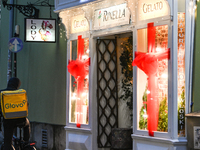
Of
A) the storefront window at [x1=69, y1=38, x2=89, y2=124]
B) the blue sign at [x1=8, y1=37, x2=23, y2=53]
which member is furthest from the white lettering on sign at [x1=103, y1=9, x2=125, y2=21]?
the blue sign at [x1=8, y1=37, x2=23, y2=53]

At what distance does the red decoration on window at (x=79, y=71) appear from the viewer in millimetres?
10273

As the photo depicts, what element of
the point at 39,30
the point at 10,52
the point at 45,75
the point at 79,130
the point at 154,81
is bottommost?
the point at 79,130

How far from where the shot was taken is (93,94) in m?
10.1

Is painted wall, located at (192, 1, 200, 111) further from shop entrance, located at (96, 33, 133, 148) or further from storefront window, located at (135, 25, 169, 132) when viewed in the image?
shop entrance, located at (96, 33, 133, 148)

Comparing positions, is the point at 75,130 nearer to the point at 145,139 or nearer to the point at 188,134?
the point at 145,139

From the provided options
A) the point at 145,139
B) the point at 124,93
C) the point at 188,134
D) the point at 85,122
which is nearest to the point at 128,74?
the point at 124,93

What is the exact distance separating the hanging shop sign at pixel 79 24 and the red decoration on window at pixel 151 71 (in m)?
2.60

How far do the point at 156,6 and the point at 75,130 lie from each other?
443 cm

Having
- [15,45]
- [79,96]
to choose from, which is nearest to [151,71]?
[79,96]

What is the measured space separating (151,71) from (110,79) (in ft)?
7.82

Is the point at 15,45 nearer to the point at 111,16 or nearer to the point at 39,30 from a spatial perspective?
the point at 39,30

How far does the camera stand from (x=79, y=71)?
33.7 feet

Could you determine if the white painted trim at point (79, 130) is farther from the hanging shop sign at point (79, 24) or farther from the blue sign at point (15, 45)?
the blue sign at point (15, 45)

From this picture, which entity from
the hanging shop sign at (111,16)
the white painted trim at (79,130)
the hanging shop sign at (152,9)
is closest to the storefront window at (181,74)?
the hanging shop sign at (152,9)
